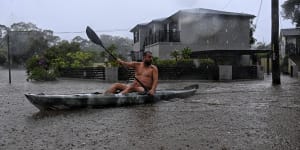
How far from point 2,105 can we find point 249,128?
6.64 m

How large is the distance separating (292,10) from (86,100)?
41945 millimetres

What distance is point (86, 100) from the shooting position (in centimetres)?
871

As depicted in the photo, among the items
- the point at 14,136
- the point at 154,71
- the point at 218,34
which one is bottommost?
the point at 14,136

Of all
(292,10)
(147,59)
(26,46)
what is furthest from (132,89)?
(26,46)

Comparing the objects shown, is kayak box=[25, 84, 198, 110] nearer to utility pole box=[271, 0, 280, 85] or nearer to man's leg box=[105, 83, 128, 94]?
man's leg box=[105, 83, 128, 94]

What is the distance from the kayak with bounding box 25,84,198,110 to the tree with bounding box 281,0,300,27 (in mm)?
39254

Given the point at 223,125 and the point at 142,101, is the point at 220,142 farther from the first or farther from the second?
the point at 142,101

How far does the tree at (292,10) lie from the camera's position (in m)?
44.9

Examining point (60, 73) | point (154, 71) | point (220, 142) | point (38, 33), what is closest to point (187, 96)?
point (154, 71)

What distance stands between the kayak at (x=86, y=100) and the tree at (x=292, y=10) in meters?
39.3

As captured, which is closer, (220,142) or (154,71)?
(220,142)

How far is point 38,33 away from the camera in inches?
2493

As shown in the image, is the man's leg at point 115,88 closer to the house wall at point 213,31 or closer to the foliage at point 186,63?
Result: the foliage at point 186,63

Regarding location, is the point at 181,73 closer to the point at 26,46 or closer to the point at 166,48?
the point at 166,48
